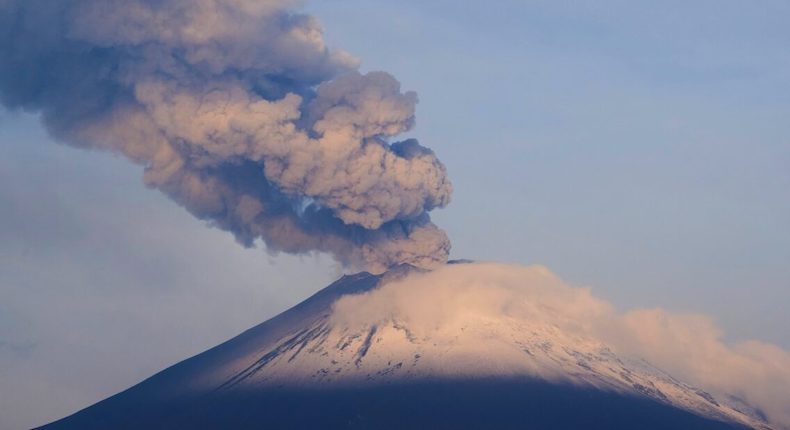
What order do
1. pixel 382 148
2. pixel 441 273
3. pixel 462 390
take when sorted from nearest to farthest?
pixel 382 148 → pixel 462 390 → pixel 441 273

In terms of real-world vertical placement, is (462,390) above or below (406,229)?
below

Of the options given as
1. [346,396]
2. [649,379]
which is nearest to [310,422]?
[346,396]

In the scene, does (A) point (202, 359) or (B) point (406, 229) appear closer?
(B) point (406, 229)

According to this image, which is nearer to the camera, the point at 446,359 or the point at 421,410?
the point at 421,410

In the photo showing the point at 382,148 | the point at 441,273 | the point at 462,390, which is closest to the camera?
the point at 382,148

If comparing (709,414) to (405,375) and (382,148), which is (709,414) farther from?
(382,148)
